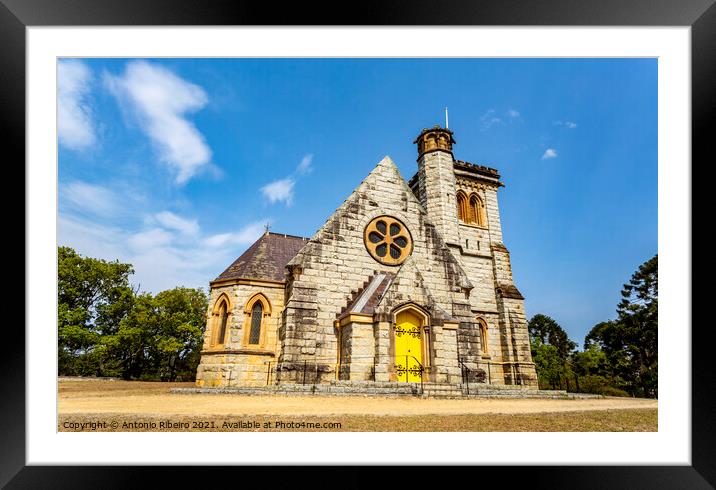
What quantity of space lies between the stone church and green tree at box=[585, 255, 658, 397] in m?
11.2

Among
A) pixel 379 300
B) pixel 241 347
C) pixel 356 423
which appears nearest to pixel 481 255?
pixel 379 300

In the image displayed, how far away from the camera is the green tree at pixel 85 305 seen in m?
23.8

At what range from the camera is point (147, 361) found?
30.1m

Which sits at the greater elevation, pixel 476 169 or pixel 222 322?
pixel 476 169

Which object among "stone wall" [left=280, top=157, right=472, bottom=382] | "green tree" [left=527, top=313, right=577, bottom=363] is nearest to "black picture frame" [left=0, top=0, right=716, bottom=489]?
"stone wall" [left=280, top=157, right=472, bottom=382]

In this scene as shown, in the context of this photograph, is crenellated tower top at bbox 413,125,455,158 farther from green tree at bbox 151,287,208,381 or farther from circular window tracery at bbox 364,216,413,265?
green tree at bbox 151,287,208,381

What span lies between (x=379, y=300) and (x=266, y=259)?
7632 mm

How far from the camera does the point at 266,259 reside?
62.6ft

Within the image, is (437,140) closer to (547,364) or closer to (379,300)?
(379,300)

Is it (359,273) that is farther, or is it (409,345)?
(359,273)

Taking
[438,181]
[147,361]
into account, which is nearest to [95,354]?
[147,361]

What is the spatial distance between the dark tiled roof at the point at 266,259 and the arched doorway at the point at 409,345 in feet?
22.9

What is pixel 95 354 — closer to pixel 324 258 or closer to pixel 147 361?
pixel 147 361
